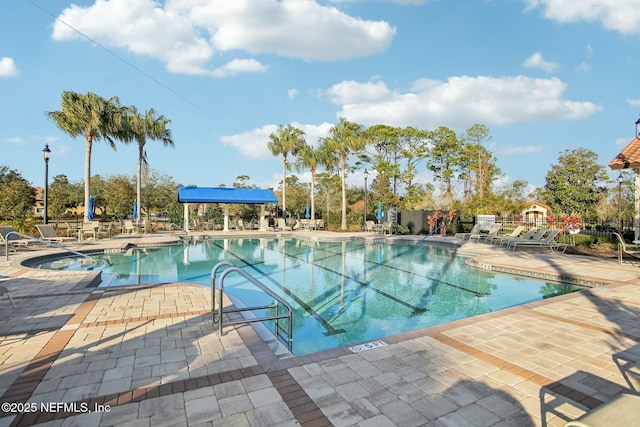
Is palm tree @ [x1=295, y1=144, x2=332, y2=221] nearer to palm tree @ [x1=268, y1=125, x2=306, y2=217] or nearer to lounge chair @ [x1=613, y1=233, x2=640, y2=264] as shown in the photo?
palm tree @ [x1=268, y1=125, x2=306, y2=217]

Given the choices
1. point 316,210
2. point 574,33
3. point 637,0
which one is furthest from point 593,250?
point 316,210

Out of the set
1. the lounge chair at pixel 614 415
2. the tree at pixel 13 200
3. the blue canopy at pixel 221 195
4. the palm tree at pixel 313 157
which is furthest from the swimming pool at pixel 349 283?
the palm tree at pixel 313 157

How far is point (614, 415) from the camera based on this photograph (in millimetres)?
1480

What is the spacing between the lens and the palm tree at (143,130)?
21062 millimetres

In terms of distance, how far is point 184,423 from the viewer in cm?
227

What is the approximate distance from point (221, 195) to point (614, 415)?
70.4 ft

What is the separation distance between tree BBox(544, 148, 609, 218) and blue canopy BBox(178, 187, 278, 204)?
983 inches

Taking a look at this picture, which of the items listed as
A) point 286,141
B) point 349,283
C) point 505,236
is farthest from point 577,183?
point 349,283

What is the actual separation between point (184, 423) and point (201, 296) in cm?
351

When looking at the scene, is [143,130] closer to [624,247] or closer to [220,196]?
[220,196]

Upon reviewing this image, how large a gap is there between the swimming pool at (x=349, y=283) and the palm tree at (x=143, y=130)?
1031 cm

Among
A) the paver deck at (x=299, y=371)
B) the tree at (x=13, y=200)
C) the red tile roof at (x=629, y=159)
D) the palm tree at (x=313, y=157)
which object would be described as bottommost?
the paver deck at (x=299, y=371)

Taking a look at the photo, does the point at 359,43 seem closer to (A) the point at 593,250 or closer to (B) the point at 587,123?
(A) the point at 593,250

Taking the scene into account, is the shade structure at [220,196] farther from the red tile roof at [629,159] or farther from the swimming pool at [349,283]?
the red tile roof at [629,159]
